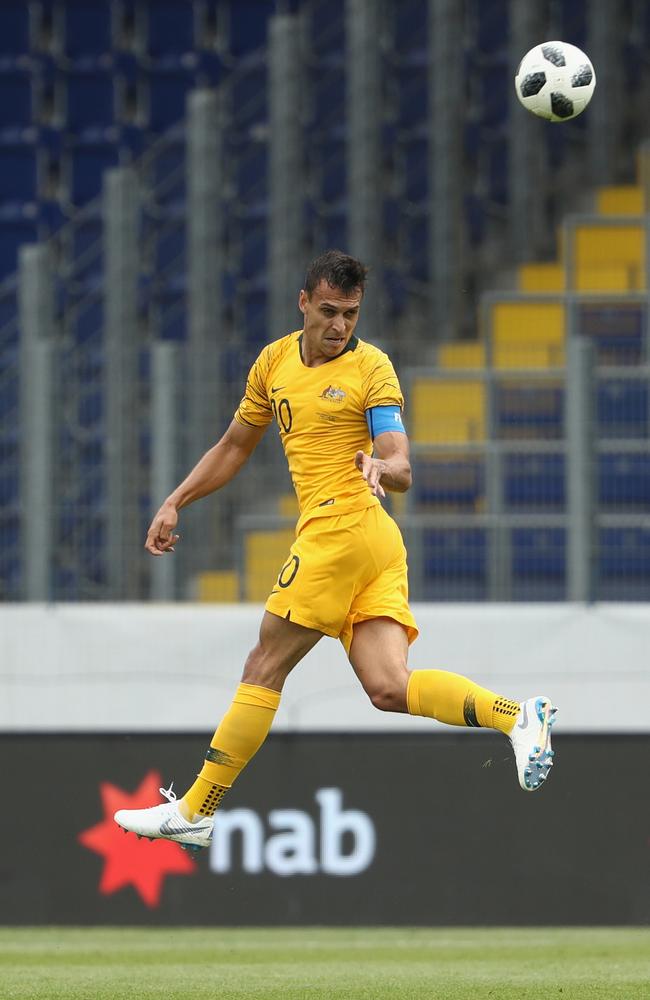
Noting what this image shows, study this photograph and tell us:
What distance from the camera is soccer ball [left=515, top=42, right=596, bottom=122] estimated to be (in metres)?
7.09

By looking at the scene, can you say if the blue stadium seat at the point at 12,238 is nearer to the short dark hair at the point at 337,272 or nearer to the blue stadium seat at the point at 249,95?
the blue stadium seat at the point at 249,95

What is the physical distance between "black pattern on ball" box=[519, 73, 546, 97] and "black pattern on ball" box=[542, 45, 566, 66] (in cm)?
9

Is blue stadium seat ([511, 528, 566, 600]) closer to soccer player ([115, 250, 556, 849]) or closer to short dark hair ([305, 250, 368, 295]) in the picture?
soccer player ([115, 250, 556, 849])

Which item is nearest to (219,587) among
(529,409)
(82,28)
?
(529,409)

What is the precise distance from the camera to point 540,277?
1348 cm

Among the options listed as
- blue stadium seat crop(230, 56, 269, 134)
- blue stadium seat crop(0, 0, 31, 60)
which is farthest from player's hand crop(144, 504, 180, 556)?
blue stadium seat crop(0, 0, 31, 60)

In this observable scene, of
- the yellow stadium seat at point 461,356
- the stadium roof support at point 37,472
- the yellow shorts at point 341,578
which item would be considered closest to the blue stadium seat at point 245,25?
the yellow stadium seat at point 461,356

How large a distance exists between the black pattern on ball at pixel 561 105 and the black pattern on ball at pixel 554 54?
0.16 metres

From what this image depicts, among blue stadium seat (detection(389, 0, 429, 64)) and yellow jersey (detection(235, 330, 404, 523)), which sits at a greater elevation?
blue stadium seat (detection(389, 0, 429, 64))

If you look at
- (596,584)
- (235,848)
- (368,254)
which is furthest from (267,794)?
(368,254)

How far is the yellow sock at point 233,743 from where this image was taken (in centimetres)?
588

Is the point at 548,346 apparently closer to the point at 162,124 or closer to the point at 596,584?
the point at 596,584

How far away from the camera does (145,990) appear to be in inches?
238

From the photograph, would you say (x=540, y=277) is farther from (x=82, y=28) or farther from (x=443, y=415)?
(x=82, y=28)
